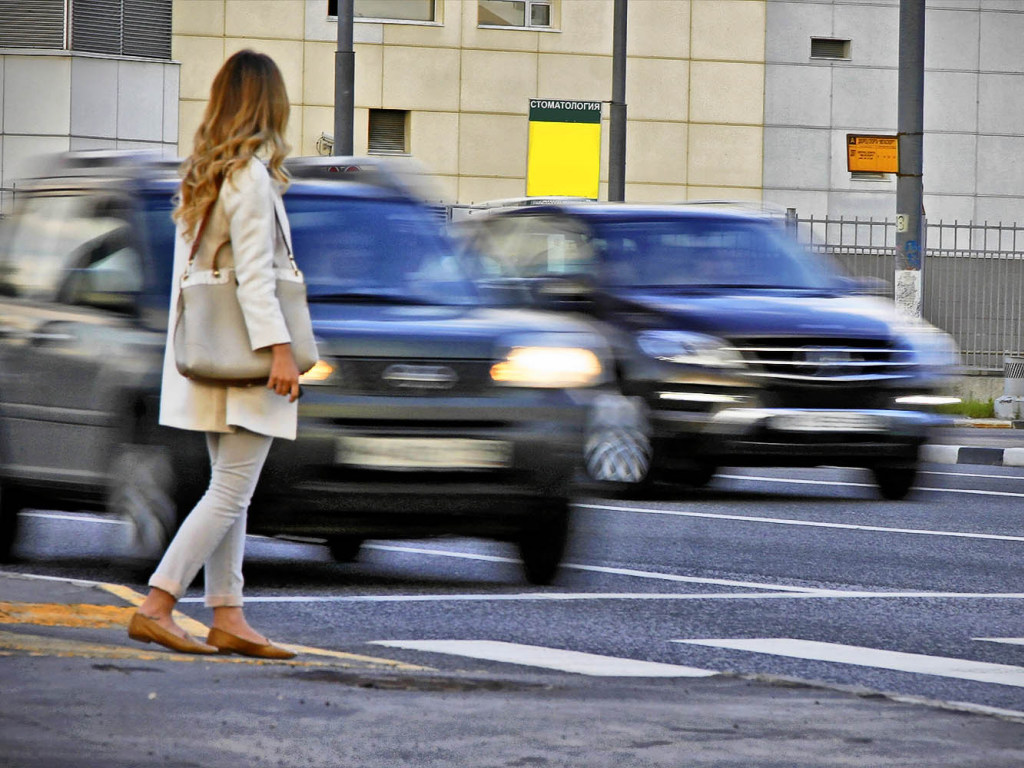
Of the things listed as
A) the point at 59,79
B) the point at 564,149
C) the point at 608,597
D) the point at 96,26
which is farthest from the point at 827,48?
the point at 608,597

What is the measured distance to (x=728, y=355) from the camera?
1331 centimetres

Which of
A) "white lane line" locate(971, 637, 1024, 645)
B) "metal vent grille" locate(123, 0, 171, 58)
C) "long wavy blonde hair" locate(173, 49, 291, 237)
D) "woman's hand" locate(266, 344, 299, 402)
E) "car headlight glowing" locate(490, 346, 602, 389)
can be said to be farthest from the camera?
"metal vent grille" locate(123, 0, 171, 58)

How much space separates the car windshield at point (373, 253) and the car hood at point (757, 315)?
3.41m

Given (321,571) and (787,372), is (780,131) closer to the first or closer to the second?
(787,372)

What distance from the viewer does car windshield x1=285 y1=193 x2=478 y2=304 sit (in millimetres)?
9664

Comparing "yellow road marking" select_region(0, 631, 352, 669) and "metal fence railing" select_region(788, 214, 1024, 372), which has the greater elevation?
"metal fence railing" select_region(788, 214, 1024, 372)

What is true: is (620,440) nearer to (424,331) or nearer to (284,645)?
(424,331)

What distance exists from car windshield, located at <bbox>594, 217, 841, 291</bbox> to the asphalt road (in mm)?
1410

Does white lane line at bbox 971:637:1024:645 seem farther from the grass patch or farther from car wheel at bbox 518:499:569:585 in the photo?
the grass patch

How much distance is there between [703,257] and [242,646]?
820 centimetres

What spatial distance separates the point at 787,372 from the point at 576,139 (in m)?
15.1

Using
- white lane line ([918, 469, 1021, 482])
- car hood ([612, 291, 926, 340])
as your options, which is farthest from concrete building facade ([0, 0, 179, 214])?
car hood ([612, 291, 926, 340])

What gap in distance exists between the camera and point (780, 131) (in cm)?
3744

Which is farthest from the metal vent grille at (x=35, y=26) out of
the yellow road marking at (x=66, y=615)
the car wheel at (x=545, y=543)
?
the yellow road marking at (x=66, y=615)
